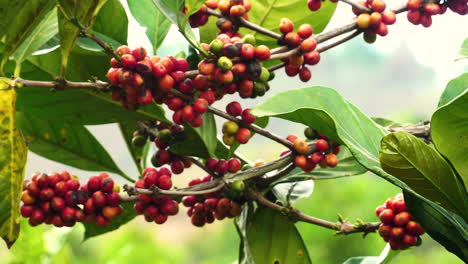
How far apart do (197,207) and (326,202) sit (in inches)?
252

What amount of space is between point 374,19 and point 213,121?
10.4 inches

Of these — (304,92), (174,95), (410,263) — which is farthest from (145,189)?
(410,263)

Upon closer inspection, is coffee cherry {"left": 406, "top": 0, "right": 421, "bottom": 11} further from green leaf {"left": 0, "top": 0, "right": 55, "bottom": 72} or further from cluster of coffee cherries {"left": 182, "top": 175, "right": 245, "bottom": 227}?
green leaf {"left": 0, "top": 0, "right": 55, "bottom": 72}

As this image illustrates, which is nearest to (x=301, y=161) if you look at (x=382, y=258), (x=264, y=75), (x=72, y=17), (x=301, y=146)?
(x=301, y=146)

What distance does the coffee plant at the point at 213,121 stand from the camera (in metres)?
0.80

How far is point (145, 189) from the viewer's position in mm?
968

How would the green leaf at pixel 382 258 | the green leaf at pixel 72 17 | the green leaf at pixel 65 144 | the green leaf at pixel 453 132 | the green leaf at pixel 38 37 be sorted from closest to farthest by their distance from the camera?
1. the green leaf at pixel 453 132
2. the green leaf at pixel 72 17
3. the green leaf at pixel 38 37
4. the green leaf at pixel 382 258
5. the green leaf at pixel 65 144

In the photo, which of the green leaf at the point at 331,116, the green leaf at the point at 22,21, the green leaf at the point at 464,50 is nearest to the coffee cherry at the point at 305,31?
the green leaf at the point at 331,116

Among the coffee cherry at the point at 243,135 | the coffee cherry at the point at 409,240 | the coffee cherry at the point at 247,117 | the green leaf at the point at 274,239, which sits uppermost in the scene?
the coffee cherry at the point at 247,117

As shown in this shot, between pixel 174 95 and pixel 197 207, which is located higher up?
pixel 174 95

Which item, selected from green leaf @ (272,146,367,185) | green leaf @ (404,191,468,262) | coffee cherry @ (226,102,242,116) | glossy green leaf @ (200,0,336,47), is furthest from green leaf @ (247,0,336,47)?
green leaf @ (404,191,468,262)

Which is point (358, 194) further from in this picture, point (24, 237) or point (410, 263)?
point (24, 237)

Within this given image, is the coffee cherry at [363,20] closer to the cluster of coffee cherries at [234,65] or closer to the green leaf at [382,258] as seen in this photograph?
the cluster of coffee cherries at [234,65]

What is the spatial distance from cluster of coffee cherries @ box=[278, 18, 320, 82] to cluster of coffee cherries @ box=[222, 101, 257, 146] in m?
0.09
